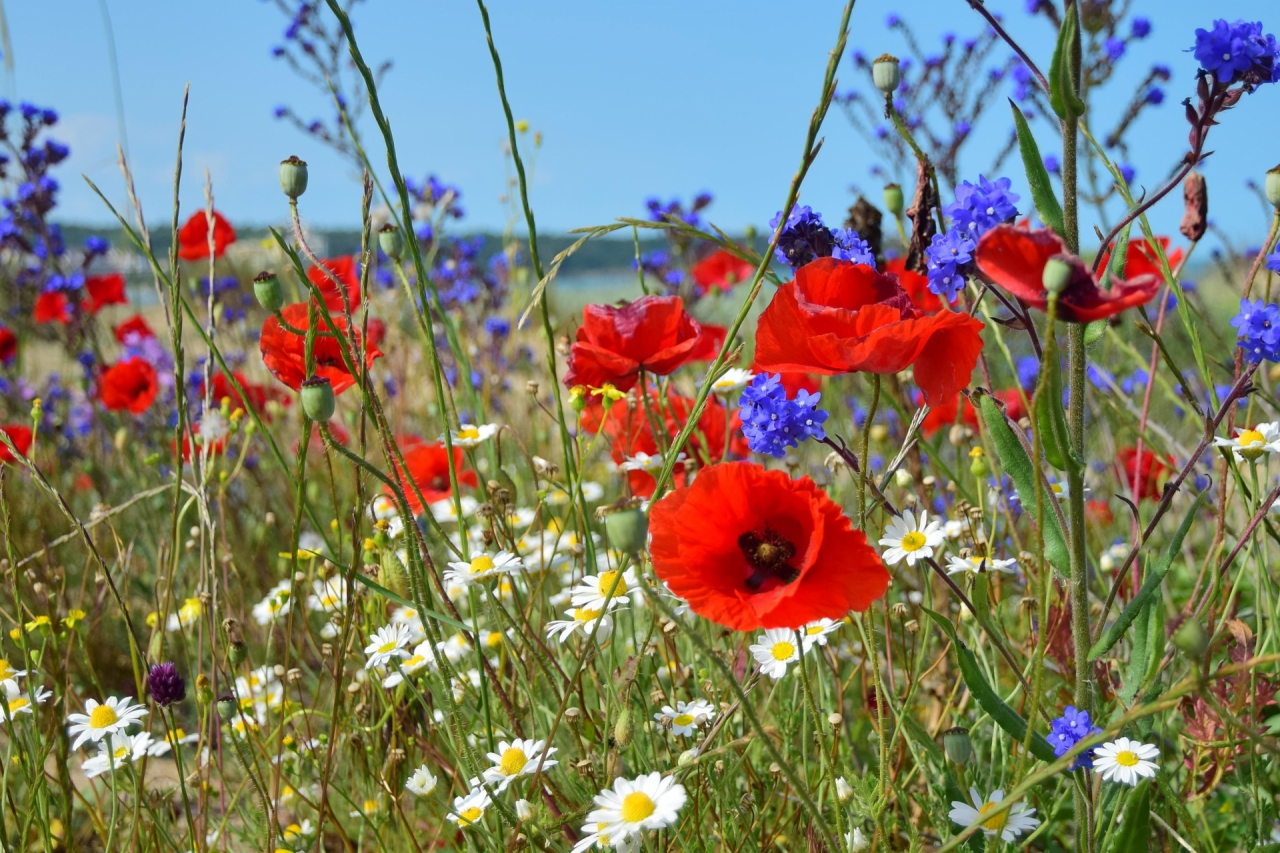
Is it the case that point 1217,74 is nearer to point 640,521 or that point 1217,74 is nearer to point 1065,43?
point 1065,43

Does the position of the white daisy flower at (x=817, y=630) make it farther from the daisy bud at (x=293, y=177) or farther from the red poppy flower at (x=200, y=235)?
the red poppy flower at (x=200, y=235)

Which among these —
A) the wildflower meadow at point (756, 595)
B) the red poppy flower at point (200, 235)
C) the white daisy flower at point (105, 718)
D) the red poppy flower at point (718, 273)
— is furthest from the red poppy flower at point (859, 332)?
the red poppy flower at point (718, 273)

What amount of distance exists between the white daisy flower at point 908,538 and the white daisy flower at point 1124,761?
0.91 feet

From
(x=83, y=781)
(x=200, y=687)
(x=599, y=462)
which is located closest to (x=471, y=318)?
(x=599, y=462)

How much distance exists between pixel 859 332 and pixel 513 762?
0.60 meters

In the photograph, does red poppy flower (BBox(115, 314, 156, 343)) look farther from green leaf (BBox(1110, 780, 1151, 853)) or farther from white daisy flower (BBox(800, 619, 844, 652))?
green leaf (BBox(1110, 780, 1151, 853))

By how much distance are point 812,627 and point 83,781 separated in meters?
1.79

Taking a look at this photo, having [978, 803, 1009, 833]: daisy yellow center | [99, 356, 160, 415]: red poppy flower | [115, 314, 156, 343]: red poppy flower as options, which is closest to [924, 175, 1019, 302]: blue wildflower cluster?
[978, 803, 1009, 833]: daisy yellow center

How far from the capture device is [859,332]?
0.97 metres

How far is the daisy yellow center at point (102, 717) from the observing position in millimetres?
1363

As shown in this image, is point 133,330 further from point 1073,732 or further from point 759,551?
point 1073,732

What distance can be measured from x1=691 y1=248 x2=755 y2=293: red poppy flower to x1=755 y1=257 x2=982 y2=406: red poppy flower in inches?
118

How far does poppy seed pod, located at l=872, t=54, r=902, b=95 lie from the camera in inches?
43.7

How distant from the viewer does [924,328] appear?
0.93 metres
